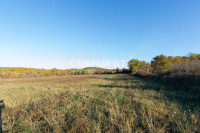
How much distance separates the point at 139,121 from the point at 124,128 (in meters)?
0.66

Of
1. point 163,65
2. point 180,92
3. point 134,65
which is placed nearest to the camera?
point 180,92

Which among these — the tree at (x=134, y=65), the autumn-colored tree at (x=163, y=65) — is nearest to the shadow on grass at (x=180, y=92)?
the autumn-colored tree at (x=163, y=65)

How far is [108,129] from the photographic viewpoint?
230 cm

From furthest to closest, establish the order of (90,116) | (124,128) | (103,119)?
1. (90,116)
2. (103,119)
3. (124,128)

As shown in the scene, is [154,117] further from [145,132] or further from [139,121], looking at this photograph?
[145,132]

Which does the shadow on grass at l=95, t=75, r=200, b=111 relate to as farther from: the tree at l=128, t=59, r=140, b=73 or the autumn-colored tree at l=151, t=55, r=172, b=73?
the tree at l=128, t=59, r=140, b=73

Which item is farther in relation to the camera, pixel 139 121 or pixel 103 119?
pixel 103 119

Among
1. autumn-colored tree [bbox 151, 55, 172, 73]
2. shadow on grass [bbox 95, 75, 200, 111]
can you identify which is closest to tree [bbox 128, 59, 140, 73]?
autumn-colored tree [bbox 151, 55, 172, 73]

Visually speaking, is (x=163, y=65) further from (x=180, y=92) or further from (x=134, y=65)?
(x=134, y=65)

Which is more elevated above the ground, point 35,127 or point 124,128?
point 124,128

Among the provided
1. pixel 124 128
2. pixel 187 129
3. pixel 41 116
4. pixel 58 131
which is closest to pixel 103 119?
pixel 124 128


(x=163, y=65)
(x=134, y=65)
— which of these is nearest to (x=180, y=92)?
(x=163, y=65)

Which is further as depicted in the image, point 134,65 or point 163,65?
point 134,65

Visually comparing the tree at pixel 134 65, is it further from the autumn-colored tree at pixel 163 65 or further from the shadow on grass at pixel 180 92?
the shadow on grass at pixel 180 92
